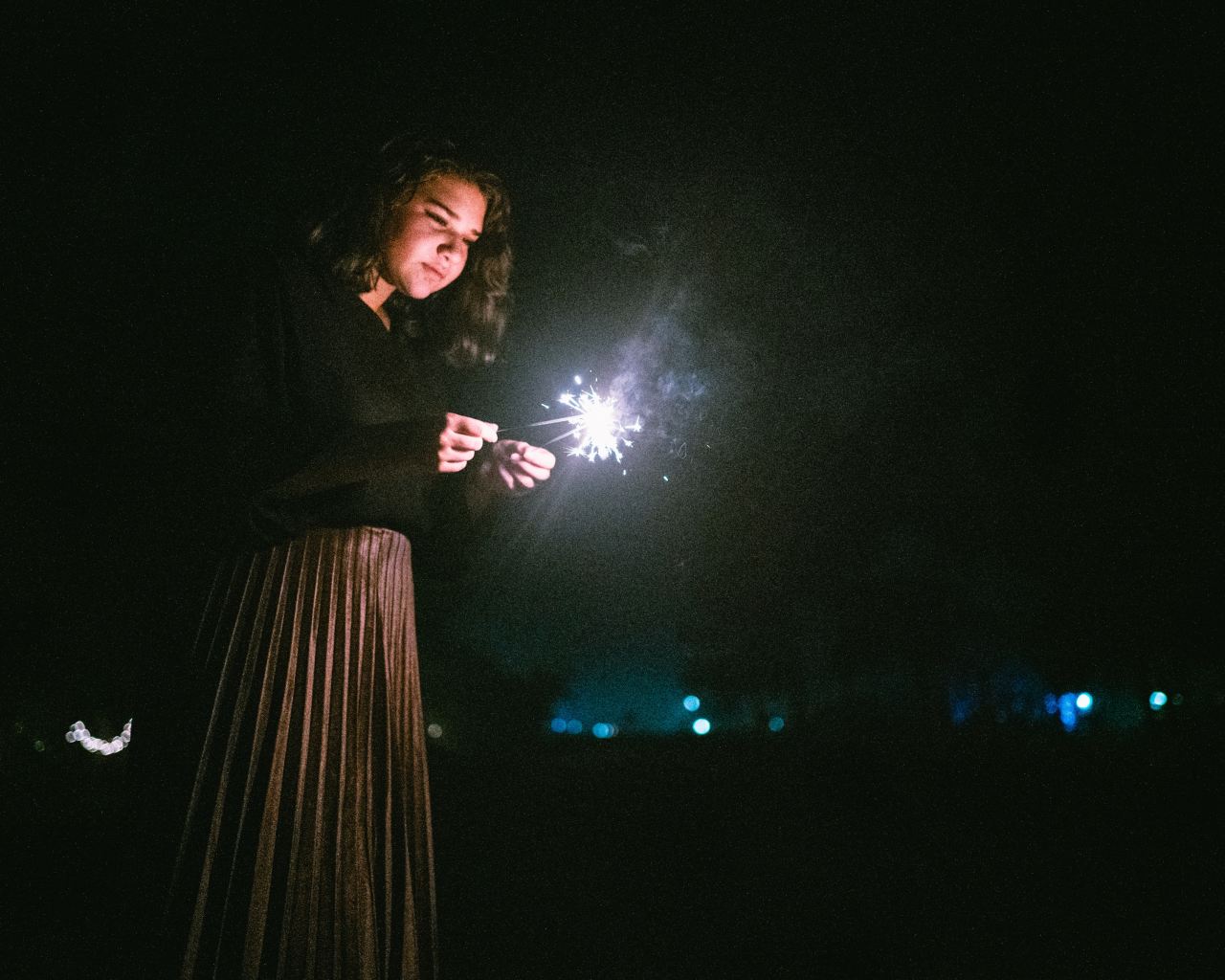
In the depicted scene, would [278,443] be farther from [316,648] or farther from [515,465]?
[515,465]

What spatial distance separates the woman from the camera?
131cm

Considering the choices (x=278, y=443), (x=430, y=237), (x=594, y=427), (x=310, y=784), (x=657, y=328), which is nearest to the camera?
(x=310, y=784)

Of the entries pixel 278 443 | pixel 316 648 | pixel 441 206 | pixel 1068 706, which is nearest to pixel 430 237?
pixel 441 206

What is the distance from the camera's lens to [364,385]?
1.67 meters

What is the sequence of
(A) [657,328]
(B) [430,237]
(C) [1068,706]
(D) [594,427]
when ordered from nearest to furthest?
(B) [430,237]
(D) [594,427]
(A) [657,328]
(C) [1068,706]

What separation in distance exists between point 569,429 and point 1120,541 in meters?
12.1

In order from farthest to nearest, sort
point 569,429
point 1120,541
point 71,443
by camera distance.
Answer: point 1120,541, point 569,429, point 71,443

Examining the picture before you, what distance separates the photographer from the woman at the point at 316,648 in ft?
4.28

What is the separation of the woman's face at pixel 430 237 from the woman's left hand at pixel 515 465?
0.51 metres

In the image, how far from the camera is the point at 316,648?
1453 millimetres

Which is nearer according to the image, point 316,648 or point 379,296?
point 316,648

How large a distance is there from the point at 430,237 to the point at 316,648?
1079 millimetres

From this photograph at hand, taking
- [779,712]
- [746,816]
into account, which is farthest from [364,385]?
[779,712]

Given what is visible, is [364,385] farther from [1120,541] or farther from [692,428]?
[1120,541]
